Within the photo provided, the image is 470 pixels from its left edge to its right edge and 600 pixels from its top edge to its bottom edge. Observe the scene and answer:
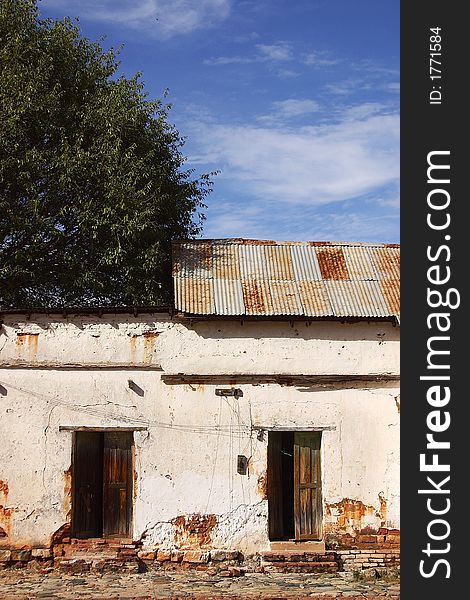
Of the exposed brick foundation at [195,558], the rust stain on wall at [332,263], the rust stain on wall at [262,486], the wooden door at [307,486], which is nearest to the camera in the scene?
the exposed brick foundation at [195,558]

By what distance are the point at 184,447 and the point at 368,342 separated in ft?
11.5

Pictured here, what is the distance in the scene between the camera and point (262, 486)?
38.1 ft

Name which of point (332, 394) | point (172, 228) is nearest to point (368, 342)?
point (332, 394)

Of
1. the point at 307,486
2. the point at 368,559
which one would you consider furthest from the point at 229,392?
the point at 368,559

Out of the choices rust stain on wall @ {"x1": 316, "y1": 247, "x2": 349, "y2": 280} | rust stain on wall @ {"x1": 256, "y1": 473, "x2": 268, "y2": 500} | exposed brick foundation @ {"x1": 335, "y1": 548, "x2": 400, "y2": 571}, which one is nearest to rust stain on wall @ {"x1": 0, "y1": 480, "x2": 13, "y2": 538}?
rust stain on wall @ {"x1": 256, "y1": 473, "x2": 268, "y2": 500}

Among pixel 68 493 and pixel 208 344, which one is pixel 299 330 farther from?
pixel 68 493

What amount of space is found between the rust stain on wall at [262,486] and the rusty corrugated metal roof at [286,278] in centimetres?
266

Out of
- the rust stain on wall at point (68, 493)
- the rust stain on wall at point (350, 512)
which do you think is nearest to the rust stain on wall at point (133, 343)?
the rust stain on wall at point (68, 493)

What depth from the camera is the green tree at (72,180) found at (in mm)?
15922

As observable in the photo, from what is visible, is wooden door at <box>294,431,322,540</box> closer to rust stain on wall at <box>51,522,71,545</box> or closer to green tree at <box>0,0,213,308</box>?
rust stain on wall at <box>51,522,71,545</box>

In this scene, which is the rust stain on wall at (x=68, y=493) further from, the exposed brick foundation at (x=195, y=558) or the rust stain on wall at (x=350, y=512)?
the rust stain on wall at (x=350, y=512)

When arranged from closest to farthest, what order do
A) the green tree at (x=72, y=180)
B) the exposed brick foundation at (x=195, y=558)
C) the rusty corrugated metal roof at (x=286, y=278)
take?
the exposed brick foundation at (x=195, y=558), the rusty corrugated metal roof at (x=286, y=278), the green tree at (x=72, y=180)

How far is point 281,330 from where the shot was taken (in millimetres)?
11961

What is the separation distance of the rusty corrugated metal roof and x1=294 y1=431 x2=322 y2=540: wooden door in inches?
84.5
